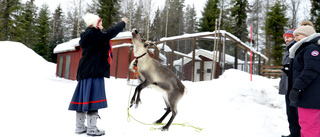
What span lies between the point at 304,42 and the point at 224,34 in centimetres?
501

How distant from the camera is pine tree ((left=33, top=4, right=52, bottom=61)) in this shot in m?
27.7

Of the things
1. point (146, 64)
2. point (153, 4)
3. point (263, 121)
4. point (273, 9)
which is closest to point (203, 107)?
point (263, 121)

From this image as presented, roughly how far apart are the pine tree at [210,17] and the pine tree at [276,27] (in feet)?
19.9

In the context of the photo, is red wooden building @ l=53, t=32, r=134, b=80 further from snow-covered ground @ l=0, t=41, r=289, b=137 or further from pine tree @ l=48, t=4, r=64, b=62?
pine tree @ l=48, t=4, r=64, b=62

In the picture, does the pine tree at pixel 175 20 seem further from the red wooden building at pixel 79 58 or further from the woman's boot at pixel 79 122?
the woman's boot at pixel 79 122

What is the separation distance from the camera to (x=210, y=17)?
24.6 m

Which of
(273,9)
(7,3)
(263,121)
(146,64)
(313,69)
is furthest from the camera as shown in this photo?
(273,9)

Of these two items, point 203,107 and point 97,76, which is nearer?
point 97,76

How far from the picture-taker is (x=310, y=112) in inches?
86.7

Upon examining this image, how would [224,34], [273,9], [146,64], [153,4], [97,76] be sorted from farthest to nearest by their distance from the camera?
[273,9] < [153,4] < [224,34] < [146,64] < [97,76]

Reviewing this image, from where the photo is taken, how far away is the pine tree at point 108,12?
23.9 metres

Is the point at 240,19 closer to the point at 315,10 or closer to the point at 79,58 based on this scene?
the point at 315,10

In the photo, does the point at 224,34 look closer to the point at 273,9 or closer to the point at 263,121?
the point at 263,121

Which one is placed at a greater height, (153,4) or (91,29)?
(153,4)
